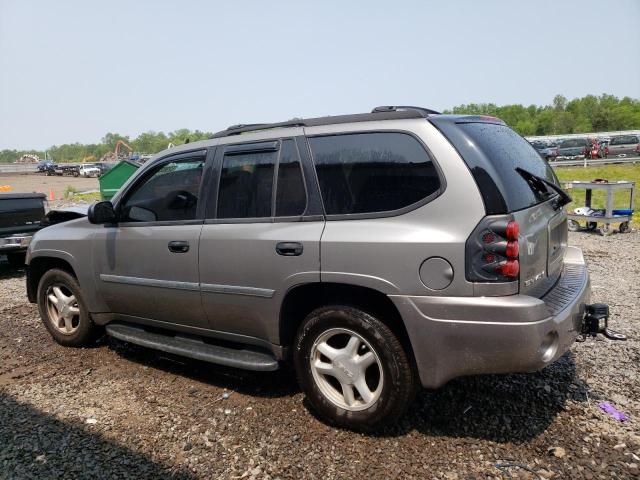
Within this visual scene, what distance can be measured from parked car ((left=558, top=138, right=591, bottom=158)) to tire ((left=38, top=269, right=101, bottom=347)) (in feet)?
122

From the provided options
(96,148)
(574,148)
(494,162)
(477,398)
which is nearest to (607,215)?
(477,398)

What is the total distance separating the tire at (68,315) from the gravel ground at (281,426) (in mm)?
275

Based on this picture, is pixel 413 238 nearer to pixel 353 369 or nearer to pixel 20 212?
pixel 353 369

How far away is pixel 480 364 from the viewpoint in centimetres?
276

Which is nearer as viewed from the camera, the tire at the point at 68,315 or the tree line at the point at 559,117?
the tire at the point at 68,315

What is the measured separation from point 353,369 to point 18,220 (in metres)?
7.51

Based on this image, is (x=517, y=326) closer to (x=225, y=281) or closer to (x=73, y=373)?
(x=225, y=281)

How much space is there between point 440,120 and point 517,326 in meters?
1.25

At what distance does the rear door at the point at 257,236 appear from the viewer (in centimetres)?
325

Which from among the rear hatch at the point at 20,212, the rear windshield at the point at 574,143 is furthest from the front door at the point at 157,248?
the rear windshield at the point at 574,143

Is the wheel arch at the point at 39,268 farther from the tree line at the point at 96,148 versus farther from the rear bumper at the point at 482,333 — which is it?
the tree line at the point at 96,148

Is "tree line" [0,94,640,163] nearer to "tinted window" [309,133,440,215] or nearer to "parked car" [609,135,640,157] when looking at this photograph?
"parked car" [609,135,640,157]

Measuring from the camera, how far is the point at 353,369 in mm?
3105

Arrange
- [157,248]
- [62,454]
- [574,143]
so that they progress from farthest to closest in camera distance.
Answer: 1. [574,143]
2. [157,248]
3. [62,454]
